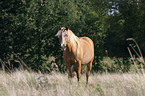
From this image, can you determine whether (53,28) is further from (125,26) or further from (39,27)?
(125,26)

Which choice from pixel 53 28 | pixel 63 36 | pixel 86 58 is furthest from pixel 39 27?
pixel 63 36

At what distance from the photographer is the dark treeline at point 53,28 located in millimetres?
11711

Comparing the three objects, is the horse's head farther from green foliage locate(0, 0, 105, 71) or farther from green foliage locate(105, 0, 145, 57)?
green foliage locate(105, 0, 145, 57)

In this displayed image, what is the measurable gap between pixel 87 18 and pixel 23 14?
458 centimetres

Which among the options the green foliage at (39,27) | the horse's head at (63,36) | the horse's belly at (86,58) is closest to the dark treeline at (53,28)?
the green foliage at (39,27)

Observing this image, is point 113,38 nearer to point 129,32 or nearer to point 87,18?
point 129,32

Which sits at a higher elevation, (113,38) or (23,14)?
(23,14)

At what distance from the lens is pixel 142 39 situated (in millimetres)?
12227

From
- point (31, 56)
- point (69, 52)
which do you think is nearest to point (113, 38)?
point (31, 56)

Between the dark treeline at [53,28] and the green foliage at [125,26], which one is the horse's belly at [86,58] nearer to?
the dark treeline at [53,28]

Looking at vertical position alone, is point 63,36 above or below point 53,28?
below

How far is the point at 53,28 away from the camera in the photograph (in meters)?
12.3

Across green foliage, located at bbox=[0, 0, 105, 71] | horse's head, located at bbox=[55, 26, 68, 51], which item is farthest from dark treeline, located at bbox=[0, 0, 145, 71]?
horse's head, located at bbox=[55, 26, 68, 51]

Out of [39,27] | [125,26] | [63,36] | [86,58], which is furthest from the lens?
[125,26]
